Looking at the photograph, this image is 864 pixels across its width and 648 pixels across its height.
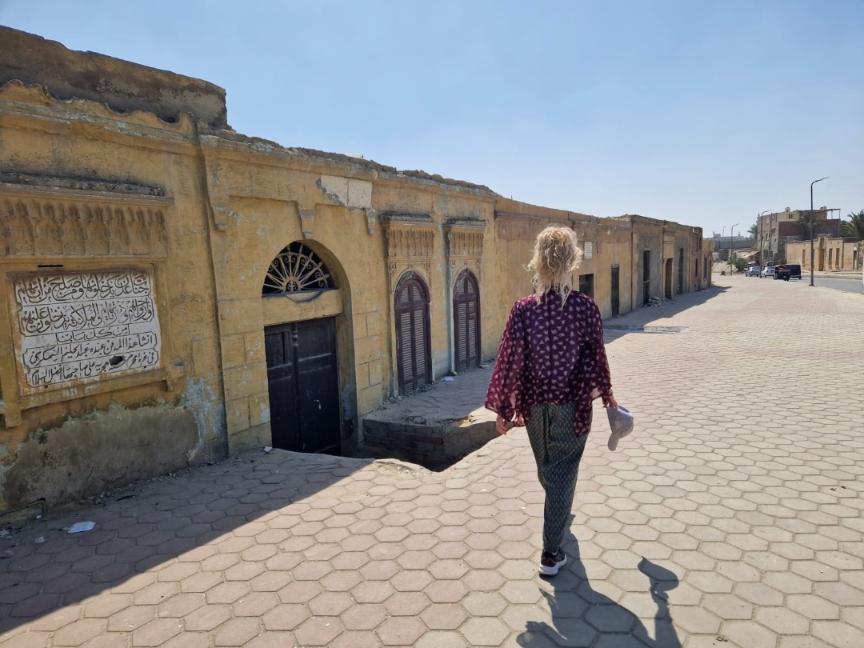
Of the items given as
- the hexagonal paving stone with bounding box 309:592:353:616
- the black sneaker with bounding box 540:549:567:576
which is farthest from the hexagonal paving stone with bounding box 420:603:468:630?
the black sneaker with bounding box 540:549:567:576

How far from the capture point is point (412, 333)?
Answer: 323 inches

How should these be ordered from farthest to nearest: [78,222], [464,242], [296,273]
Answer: [464,242] → [296,273] → [78,222]

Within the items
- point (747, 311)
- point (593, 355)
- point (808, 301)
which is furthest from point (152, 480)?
point (808, 301)

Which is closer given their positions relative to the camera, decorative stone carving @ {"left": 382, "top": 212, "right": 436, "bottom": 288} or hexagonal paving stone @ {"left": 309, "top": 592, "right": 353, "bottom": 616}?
hexagonal paving stone @ {"left": 309, "top": 592, "right": 353, "bottom": 616}

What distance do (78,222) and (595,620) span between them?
14.6 feet

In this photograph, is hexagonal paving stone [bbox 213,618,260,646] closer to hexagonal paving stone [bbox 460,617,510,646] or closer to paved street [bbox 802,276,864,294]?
hexagonal paving stone [bbox 460,617,510,646]

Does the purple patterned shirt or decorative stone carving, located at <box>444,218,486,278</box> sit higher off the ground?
decorative stone carving, located at <box>444,218,486,278</box>

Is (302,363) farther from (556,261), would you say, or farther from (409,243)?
(556,261)

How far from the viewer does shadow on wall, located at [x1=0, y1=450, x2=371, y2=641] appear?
3.11 metres

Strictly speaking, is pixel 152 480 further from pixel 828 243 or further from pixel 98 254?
pixel 828 243

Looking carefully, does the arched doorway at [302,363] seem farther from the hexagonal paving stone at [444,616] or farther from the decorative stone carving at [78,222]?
the hexagonal paving stone at [444,616]

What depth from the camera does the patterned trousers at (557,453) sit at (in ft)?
9.60

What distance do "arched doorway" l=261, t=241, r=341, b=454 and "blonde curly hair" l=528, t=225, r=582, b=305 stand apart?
146 inches

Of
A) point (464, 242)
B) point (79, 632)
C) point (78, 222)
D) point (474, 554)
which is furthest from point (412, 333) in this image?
point (79, 632)
